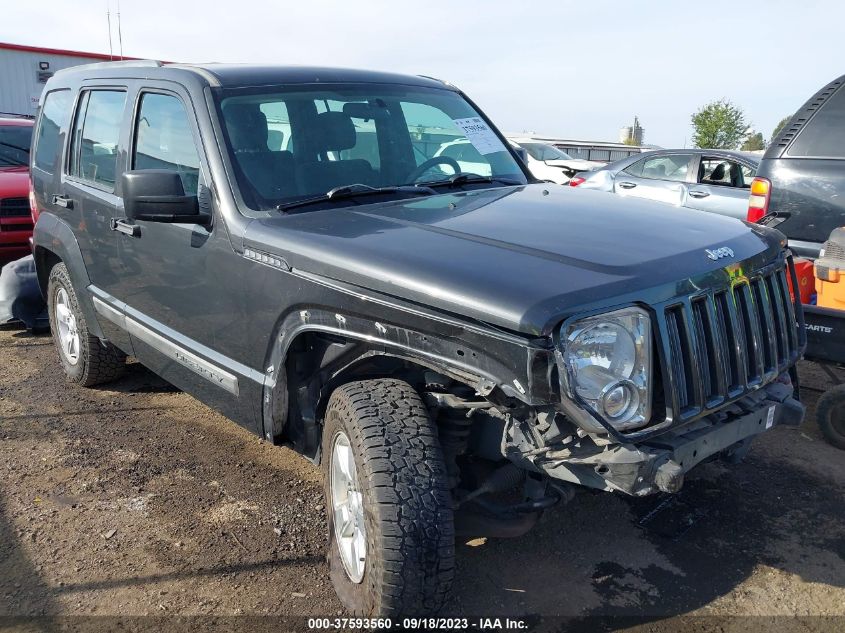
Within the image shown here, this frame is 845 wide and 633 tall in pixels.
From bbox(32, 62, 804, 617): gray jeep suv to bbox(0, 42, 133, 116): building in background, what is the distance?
2025 cm

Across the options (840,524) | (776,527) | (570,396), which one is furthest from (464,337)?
(840,524)

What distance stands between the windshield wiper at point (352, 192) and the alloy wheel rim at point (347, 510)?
103cm

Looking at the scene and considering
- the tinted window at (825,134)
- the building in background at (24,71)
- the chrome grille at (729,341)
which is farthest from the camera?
the building in background at (24,71)

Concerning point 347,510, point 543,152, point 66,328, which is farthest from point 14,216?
point 543,152

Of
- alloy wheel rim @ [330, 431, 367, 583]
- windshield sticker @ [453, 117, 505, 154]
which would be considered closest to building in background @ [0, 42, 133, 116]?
windshield sticker @ [453, 117, 505, 154]

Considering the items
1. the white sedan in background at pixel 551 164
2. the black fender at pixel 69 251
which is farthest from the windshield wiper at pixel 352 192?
the white sedan in background at pixel 551 164

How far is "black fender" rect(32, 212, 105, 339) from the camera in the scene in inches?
186

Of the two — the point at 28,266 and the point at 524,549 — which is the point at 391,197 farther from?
the point at 28,266

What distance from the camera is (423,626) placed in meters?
2.67

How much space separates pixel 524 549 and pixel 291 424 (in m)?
1.17

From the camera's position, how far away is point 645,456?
2381mm

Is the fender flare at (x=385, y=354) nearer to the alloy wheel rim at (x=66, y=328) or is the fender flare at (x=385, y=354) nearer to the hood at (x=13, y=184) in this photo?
the alloy wheel rim at (x=66, y=328)

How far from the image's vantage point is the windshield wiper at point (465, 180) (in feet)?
12.3

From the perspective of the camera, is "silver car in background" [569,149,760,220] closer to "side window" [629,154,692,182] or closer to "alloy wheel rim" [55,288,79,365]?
"side window" [629,154,692,182]
